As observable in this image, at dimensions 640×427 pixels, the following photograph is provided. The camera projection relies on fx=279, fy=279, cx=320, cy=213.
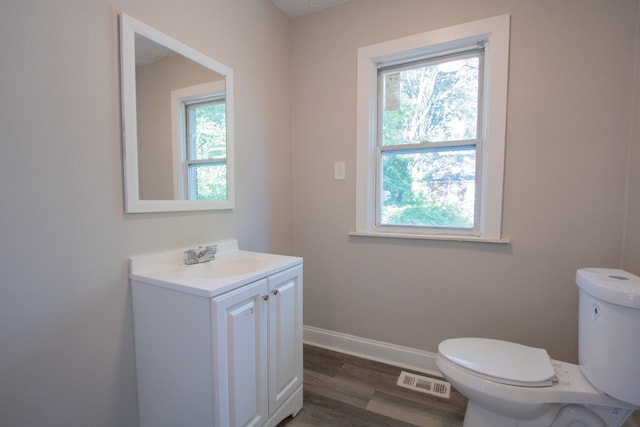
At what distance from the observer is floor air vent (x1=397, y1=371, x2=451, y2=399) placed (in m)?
1.64

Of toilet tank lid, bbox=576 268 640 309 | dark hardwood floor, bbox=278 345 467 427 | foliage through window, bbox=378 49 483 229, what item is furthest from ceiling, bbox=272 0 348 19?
dark hardwood floor, bbox=278 345 467 427

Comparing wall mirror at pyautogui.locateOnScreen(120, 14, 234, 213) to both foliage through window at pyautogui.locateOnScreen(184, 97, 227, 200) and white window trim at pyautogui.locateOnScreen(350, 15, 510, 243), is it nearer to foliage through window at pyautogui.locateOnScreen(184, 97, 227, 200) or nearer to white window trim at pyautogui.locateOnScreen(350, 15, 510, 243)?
foliage through window at pyautogui.locateOnScreen(184, 97, 227, 200)

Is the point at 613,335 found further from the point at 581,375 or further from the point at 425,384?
the point at 425,384

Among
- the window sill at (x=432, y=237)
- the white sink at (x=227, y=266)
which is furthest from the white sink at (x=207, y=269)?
the window sill at (x=432, y=237)

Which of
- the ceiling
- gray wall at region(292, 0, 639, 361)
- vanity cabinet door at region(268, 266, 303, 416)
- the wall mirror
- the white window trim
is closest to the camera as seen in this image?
the wall mirror

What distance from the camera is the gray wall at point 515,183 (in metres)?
1.41

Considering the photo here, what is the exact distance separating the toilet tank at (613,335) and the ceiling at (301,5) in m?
2.17

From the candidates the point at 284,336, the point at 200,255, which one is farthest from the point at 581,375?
the point at 200,255

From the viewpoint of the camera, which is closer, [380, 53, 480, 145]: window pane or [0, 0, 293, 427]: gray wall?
[0, 0, 293, 427]: gray wall

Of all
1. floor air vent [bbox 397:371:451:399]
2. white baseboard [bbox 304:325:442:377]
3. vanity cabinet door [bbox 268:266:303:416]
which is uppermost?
vanity cabinet door [bbox 268:266:303:416]

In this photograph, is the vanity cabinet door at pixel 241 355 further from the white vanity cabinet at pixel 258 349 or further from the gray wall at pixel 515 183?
the gray wall at pixel 515 183

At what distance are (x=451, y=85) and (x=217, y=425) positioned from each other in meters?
2.14

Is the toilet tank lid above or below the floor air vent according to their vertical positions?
above

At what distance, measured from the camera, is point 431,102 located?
6.00ft
